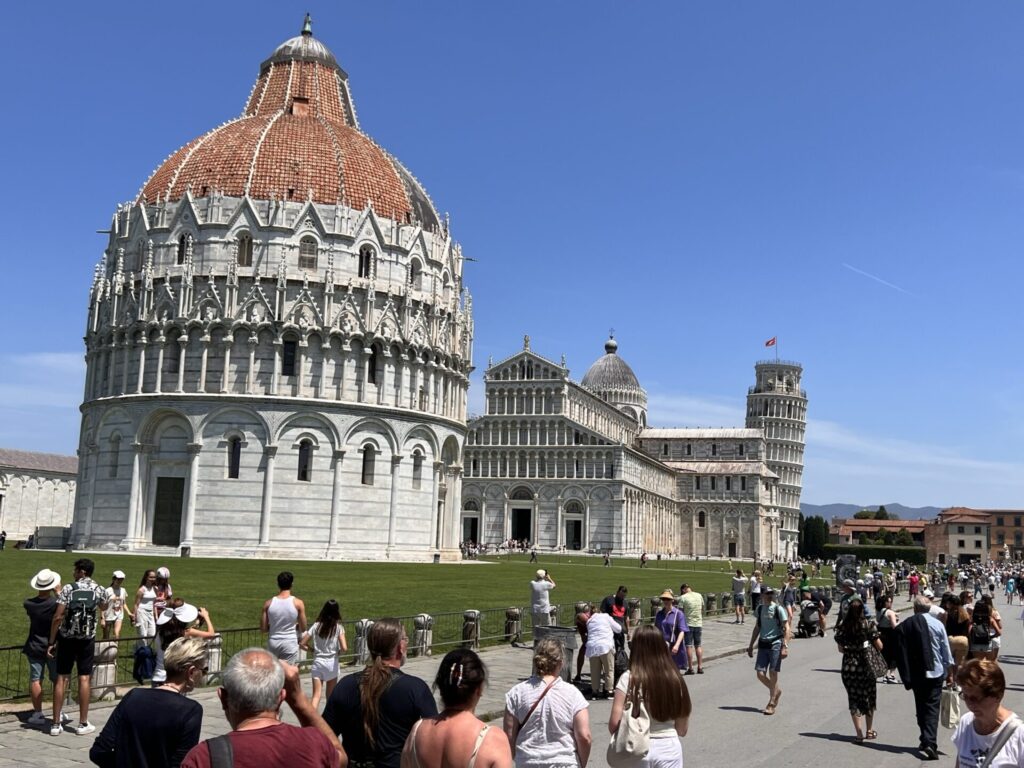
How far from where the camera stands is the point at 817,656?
23.6 metres

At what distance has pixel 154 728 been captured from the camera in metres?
5.84

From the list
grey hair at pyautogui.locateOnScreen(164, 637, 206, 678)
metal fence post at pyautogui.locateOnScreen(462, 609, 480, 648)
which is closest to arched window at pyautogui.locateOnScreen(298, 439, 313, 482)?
metal fence post at pyautogui.locateOnScreen(462, 609, 480, 648)

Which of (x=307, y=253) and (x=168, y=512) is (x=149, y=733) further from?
(x=307, y=253)

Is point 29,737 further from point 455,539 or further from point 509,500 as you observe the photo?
point 509,500

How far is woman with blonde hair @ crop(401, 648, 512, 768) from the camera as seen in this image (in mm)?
5695

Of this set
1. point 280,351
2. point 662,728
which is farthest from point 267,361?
point 662,728

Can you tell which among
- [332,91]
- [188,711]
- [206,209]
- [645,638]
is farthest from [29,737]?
[332,91]

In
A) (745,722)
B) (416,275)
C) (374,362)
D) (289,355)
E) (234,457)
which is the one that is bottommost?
(745,722)

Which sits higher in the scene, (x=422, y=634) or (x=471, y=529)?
(x=471, y=529)

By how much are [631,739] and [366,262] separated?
2040 inches

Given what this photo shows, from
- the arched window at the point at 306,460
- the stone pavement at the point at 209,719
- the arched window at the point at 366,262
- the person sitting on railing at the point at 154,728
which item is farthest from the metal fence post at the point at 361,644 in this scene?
the arched window at the point at 366,262

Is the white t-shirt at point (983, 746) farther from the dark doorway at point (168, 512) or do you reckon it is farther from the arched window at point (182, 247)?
the arched window at point (182, 247)

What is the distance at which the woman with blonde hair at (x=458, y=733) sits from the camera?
5.70 m

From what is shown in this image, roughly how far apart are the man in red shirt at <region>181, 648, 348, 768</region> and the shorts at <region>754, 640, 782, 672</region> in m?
10.9
